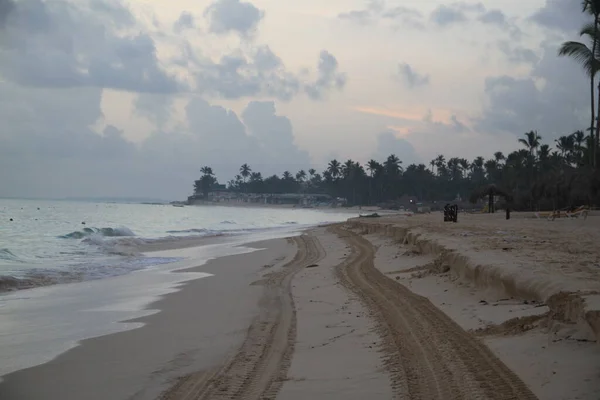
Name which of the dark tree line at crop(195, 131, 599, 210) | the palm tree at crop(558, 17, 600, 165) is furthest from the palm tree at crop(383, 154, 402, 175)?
the palm tree at crop(558, 17, 600, 165)

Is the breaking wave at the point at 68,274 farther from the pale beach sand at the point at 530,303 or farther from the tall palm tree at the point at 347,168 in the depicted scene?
the tall palm tree at the point at 347,168

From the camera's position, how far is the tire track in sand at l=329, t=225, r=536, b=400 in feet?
13.6

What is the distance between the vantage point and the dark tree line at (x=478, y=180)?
37191 mm

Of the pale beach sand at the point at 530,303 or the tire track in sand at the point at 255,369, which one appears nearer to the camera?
the pale beach sand at the point at 530,303

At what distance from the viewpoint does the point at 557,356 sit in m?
4.45

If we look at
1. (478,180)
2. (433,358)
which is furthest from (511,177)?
(433,358)

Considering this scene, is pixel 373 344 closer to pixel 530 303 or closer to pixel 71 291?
pixel 530 303

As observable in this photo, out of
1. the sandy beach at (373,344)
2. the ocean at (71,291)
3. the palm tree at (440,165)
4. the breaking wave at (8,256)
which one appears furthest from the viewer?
the palm tree at (440,165)

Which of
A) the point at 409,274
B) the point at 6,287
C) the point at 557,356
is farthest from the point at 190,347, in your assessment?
the point at 6,287

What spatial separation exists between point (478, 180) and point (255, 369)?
12858 cm

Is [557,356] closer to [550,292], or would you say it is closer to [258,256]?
[550,292]

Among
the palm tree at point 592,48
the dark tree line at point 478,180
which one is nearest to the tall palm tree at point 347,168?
the dark tree line at point 478,180

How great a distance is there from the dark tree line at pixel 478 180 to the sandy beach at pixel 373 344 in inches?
1125

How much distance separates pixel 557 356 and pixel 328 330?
291cm
